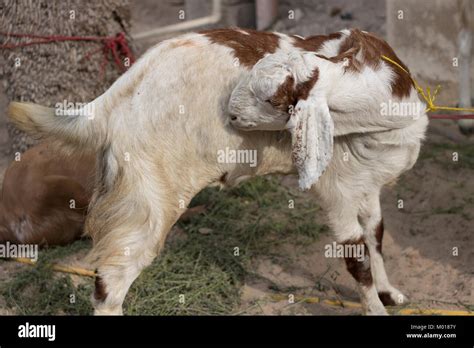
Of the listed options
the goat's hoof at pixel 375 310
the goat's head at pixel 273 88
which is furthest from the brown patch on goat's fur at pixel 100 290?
the goat's hoof at pixel 375 310

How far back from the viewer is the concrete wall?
7.65m

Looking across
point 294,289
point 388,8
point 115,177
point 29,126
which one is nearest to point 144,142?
point 115,177

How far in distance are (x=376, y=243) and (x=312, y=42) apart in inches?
51.0

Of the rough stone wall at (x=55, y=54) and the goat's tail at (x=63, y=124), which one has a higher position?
the rough stone wall at (x=55, y=54)

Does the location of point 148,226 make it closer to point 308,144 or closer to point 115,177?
point 115,177

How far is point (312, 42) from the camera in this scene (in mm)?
4598

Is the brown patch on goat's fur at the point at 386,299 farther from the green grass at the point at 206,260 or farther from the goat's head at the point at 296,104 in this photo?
the goat's head at the point at 296,104

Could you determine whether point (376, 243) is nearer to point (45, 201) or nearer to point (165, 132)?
point (165, 132)

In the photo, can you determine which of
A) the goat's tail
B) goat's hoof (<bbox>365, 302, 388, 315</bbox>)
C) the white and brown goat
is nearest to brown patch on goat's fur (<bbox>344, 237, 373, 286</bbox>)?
goat's hoof (<bbox>365, 302, 388, 315</bbox>)

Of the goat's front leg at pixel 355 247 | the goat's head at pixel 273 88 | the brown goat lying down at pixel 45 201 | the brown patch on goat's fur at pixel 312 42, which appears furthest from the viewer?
the brown goat lying down at pixel 45 201

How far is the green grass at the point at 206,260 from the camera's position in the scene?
5.30 meters

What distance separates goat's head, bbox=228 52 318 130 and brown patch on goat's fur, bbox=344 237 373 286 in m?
1.01

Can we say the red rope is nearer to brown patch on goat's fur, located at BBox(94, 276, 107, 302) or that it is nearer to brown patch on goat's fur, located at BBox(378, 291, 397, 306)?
brown patch on goat's fur, located at BBox(94, 276, 107, 302)

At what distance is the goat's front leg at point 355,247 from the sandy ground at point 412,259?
31 cm
